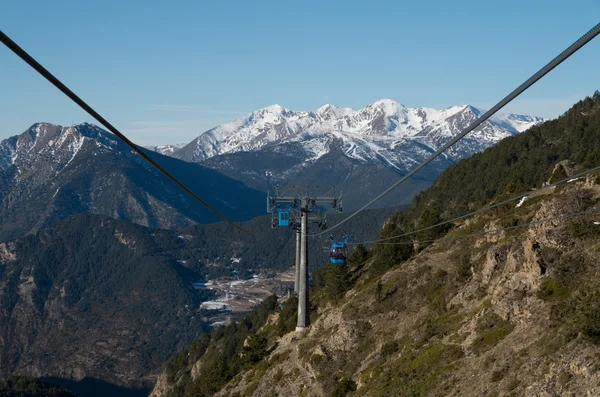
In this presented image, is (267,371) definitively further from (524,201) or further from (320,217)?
(524,201)

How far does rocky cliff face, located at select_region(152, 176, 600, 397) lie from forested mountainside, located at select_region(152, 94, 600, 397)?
0.39 feet

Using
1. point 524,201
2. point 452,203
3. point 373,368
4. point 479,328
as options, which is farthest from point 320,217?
point 452,203

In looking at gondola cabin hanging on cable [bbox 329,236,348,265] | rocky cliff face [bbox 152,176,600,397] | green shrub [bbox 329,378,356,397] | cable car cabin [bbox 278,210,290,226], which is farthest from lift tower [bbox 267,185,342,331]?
green shrub [bbox 329,378,356,397]

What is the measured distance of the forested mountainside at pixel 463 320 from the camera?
3856 cm

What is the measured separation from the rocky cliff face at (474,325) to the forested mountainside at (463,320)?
0.12 m

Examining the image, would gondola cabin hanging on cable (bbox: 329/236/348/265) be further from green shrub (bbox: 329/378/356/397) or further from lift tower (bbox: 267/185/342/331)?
green shrub (bbox: 329/378/356/397)

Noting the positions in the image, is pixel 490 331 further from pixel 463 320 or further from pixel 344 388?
pixel 344 388

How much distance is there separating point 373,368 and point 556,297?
17.3 meters

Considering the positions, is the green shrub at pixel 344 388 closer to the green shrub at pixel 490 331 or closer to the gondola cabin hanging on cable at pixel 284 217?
the green shrub at pixel 490 331

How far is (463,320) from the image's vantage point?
54.3 m

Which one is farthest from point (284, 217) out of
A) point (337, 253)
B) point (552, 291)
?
point (552, 291)

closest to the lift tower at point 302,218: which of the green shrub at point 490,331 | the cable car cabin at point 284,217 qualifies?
the cable car cabin at point 284,217

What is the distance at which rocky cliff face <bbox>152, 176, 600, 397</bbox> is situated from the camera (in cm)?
3775

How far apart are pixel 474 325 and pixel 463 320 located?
3699mm
